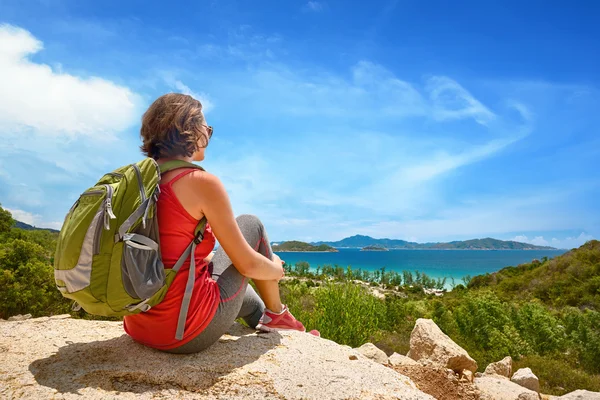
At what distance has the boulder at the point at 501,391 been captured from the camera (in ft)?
11.5

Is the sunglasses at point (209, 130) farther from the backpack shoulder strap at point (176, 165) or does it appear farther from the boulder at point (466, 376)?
the boulder at point (466, 376)

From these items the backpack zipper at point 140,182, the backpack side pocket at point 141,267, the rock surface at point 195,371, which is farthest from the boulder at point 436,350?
the backpack zipper at point 140,182

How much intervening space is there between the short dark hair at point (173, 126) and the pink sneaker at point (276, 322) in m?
1.47

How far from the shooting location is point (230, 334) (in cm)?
316

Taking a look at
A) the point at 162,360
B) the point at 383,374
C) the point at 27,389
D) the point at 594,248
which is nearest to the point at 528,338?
the point at 383,374

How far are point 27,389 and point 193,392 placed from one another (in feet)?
2.84

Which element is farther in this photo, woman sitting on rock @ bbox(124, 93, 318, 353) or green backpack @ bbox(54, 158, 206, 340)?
woman sitting on rock @ bbox(124, 93, 318, 353)

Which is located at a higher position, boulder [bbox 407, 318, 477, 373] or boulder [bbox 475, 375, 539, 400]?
boulder [bbox 407, 318, 477, 373]

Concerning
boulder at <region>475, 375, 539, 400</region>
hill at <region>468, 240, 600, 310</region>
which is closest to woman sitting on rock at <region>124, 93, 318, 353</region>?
boulder at <region>475, 375, 539, 400</region>

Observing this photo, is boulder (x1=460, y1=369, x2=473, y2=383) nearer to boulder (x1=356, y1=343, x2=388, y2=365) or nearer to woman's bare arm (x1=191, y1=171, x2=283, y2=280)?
boulder (x1=356, y1=343, x2=388, y2=365)

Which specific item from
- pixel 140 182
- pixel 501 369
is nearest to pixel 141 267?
pixel 140 182

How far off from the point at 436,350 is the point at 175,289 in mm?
2760

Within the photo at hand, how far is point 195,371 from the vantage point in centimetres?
240

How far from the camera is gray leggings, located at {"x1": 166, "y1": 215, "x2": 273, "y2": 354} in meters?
2.55
